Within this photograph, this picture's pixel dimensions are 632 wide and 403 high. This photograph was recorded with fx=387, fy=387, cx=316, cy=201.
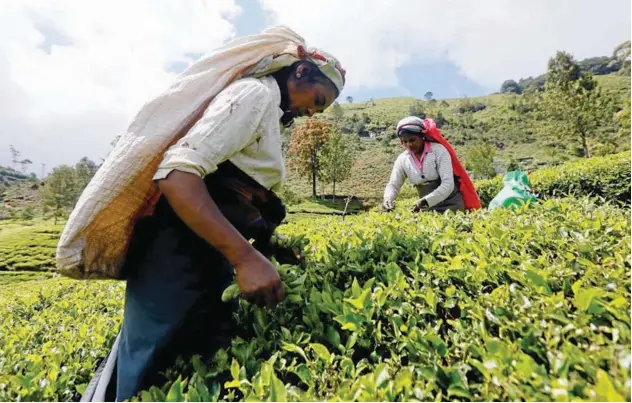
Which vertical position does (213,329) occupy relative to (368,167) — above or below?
above

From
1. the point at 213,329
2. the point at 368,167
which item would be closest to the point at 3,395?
the point at 213,329

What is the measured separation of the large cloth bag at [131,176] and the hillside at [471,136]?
37849mm

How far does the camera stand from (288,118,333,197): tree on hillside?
46.3 metres

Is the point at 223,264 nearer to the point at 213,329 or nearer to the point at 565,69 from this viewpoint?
the point at 213,329

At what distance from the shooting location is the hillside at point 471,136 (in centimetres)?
4912

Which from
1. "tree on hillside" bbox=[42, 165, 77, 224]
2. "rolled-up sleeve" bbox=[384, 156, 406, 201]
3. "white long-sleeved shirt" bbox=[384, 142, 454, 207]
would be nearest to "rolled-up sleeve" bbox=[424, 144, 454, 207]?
"white long-sleeved shirt" bbox=[384, 142, 454, 207]

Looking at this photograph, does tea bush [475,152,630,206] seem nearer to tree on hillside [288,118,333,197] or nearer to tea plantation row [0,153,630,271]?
tea plantation row [0,153,630,271]

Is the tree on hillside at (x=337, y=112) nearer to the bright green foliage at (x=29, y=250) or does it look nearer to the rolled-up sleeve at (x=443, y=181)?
the bright green foliage at (x=29, y=250)

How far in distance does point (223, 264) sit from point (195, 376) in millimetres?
551

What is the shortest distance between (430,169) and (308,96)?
3.12 meters

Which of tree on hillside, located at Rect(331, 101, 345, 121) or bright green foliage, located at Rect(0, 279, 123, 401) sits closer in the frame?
bright green foliage, located at Rect(0, 279, 123, 401)

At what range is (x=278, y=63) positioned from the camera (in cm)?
198

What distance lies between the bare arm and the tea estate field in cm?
21

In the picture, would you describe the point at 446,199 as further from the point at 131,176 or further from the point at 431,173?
the point at 131,176
